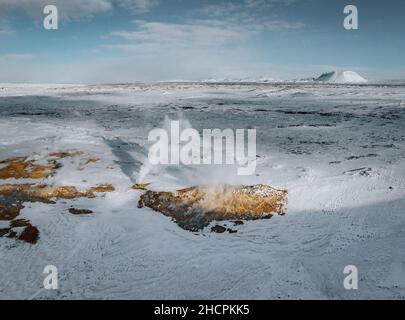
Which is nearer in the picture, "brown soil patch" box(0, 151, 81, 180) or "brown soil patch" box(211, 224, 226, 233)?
"brown soil patch" box(211, 224, 226, 233)

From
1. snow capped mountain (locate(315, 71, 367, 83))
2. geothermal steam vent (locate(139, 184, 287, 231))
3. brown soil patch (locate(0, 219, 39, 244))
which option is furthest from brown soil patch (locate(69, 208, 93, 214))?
snow capped mountain (locate(315, 71, 367, 83))

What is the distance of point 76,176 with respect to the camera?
20.8 feet

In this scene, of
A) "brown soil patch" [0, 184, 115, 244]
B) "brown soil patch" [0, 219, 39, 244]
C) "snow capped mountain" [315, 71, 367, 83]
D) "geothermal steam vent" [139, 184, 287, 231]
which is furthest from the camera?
"snow capped mountain" [315, 71, 367, 83]

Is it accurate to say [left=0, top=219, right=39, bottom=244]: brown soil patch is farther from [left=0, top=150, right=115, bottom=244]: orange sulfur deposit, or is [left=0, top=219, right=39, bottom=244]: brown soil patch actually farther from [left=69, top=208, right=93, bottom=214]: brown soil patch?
[left=69, top=208, right=93, bottom=214]: brown soil patch

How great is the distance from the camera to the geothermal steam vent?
5.10m

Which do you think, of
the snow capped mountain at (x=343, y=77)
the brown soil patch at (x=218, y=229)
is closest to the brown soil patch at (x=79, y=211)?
the brown soil patch at (x=218, y=229)

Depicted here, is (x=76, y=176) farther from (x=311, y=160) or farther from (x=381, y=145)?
(x=381, y=145)

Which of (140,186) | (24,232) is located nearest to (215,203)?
(140,186)

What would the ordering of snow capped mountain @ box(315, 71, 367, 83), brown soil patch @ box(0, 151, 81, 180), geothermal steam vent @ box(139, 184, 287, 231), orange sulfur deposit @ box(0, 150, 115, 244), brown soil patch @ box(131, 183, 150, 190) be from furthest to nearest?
snow capped mountain @ box(315, 71, 367, 83), brown soil patch @ box(0, 151, 81, 180), brown soil patch @ box(131, 183, 150, 190), geothermal steam vent @ box(139, 184, 287, 231), orange sulfur deposit @ box(0, 150, 115, 244)

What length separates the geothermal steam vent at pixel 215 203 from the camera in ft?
16.7

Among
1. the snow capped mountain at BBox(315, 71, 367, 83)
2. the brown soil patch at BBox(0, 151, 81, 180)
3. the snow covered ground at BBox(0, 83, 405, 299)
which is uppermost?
the snow capped mountain at BBox(315, 71, 367, 83)

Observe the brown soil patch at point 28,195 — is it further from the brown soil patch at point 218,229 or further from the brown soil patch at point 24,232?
the brown soil patch at point 218,229
